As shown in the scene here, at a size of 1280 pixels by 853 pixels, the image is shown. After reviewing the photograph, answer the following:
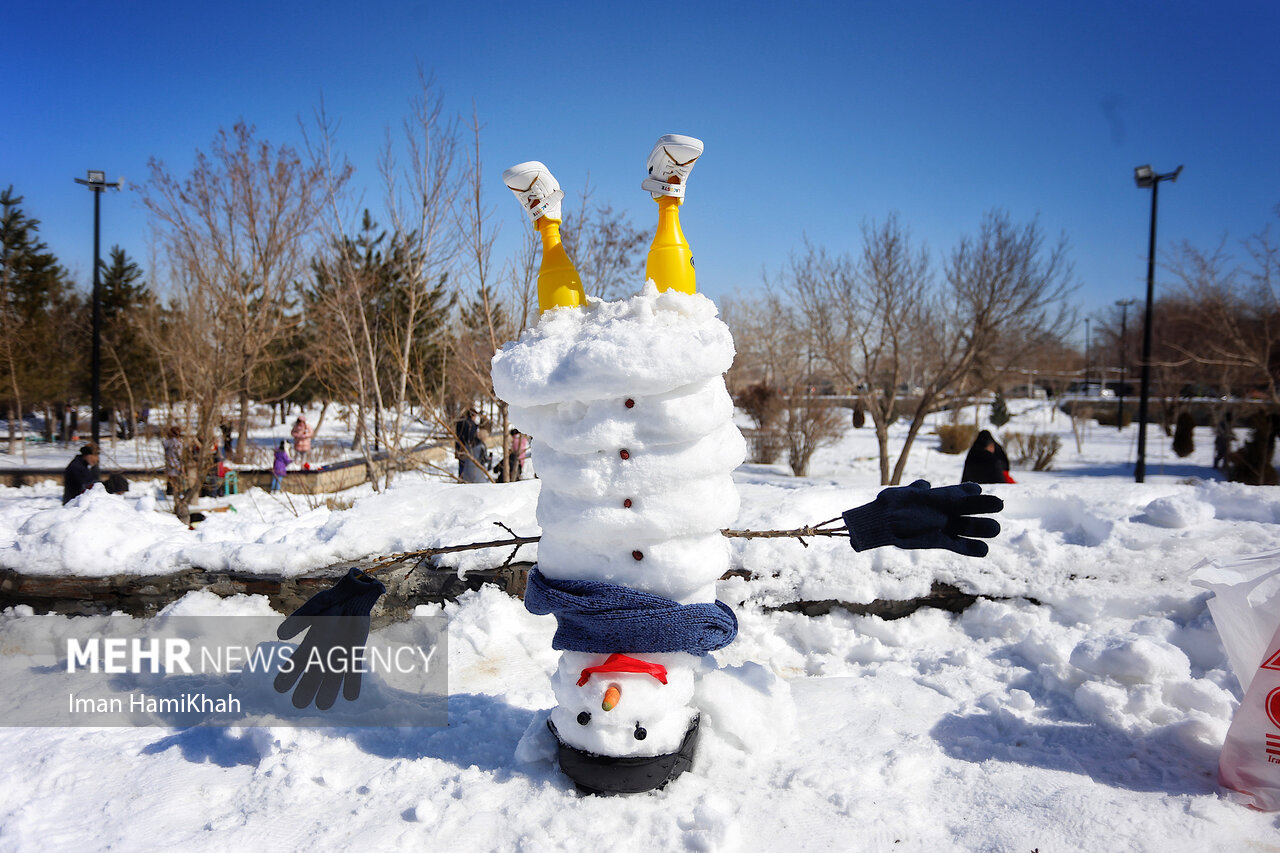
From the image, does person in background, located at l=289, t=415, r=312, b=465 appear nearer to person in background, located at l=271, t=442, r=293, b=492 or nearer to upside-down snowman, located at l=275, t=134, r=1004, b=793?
person in background, located at l=271, t=442, r=293, b=492

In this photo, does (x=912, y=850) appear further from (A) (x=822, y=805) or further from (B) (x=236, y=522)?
(B) (x=236, y=522)

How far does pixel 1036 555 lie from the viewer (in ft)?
13.0

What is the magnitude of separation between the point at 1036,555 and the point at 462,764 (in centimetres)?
343

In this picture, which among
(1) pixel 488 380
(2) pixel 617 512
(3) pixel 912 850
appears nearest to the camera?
(3) pixel 912 850

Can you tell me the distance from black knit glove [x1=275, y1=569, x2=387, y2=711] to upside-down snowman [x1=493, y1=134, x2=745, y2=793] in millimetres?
740

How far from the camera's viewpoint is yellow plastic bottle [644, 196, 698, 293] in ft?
7.70

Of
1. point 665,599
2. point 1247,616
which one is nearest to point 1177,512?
point 1247,616

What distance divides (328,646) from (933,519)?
2.31 meters

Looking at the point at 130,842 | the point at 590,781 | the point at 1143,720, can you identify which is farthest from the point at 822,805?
the point at 130,842

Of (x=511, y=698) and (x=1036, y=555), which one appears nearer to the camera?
(x=511, y=698)

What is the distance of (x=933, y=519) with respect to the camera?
7.87ft

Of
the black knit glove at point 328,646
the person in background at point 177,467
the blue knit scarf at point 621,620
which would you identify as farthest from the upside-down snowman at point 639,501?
the person in background at point 177,467

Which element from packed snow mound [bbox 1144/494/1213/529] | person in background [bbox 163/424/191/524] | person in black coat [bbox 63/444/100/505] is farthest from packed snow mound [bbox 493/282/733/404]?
person in black coat [bbox 63/444/100/505]

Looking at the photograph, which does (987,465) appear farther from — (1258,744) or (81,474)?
(81,474)
